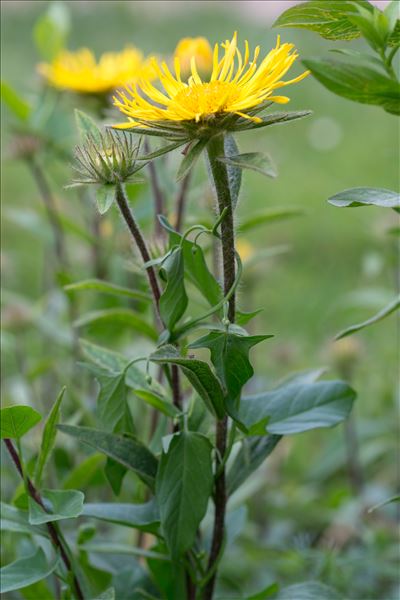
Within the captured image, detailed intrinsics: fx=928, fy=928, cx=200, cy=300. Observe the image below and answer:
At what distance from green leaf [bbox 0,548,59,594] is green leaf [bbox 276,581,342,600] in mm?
238

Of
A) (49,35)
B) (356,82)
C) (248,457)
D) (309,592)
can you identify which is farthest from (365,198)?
(49,35)

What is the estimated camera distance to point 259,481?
4.73 ft

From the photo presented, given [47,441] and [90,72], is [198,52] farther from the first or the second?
[47,441]

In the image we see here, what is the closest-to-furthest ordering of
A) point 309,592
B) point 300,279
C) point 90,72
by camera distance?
point 309,592
point 90,72
point 300,279

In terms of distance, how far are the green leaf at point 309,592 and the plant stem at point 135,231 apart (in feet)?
1.06

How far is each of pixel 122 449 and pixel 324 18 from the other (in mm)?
420

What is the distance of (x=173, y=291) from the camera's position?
2.53 feet

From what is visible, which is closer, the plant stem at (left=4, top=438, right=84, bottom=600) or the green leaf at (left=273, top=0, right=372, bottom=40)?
the green leaf at (left=273, top=0, right=372, bottom=40)

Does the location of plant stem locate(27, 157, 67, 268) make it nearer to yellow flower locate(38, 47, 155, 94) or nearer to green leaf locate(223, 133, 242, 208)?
yellow flower locate(38, 47, 155, 94)

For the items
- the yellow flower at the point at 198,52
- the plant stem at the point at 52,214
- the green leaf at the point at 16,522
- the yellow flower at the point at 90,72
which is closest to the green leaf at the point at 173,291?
the green leaf at the point at 16,522

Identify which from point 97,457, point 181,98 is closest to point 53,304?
point 97,457

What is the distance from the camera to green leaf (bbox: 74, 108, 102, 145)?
83 cm

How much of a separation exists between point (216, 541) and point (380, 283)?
1841 millimetres

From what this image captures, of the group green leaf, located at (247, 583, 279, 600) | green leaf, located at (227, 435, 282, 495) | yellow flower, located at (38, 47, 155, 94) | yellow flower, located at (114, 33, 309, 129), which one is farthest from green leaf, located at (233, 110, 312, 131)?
yellow flower, located at (38, 47, 155, 94)
